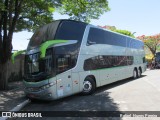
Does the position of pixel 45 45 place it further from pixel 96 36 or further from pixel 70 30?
pixel 96 36

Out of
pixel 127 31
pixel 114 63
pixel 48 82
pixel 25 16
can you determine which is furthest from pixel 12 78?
pixel 127 31

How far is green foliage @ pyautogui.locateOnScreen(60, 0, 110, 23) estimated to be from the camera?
15716 millimetres

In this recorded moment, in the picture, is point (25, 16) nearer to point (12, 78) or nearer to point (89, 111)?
point (12, 78)

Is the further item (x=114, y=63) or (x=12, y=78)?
(x=12, y=78)

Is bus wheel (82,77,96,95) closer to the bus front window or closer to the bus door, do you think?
the bus door

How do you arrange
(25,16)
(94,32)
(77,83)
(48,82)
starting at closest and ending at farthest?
(48,82), (77,83), (94,32), (25,16)

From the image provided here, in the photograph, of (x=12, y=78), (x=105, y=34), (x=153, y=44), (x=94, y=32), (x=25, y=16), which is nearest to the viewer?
(x=94, y=32)

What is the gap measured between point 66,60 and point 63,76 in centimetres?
78

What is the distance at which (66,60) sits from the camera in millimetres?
9953

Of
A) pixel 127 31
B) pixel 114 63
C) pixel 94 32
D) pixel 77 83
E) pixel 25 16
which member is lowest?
pixel 77 83

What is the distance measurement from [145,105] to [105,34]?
6.04 meters

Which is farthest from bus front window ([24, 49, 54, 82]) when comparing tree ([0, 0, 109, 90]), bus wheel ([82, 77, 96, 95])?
tree ([0, 0, 109, 90])

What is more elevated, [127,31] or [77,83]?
[127,31]

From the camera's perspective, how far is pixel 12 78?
63.5 ft
